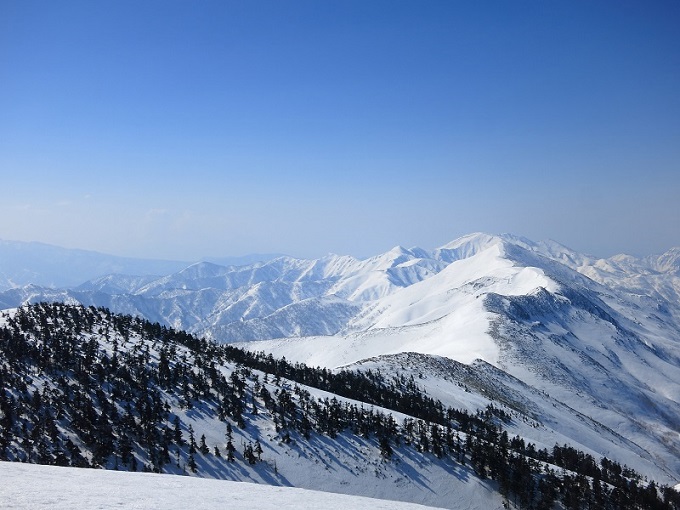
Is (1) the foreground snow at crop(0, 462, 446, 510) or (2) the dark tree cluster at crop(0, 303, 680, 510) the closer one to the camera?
(1) the foreground snow at crop(0, 462, 446, 510)

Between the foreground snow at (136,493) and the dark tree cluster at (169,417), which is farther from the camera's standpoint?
the dark tree cluster at (169,417)

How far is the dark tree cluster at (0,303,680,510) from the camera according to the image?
154 ft

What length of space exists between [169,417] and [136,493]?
38880mm

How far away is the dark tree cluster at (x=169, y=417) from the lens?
4684cm

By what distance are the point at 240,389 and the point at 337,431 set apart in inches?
690

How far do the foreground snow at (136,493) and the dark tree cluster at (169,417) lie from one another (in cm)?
2202

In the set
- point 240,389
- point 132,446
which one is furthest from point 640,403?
point 132,446

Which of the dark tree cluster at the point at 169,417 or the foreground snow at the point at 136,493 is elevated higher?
the foreground snow at the point at 136,493

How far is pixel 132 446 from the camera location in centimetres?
4812

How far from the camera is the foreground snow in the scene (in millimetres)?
18000

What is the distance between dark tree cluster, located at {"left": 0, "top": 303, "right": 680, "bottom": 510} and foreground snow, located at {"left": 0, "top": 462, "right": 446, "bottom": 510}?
72.2 ft

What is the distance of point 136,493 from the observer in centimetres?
2119

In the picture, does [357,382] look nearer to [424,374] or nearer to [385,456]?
[424,374]

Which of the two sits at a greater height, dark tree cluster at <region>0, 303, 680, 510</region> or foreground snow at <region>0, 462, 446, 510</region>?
foreground snow at <region>0, 462, 446, 510</region>
